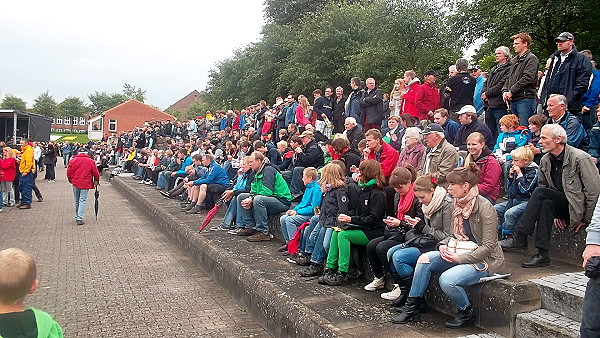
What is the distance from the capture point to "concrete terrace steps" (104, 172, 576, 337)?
4.18 meters

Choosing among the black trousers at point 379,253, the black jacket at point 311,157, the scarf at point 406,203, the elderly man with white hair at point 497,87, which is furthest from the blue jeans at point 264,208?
the elderly man with white hair at point 497,87

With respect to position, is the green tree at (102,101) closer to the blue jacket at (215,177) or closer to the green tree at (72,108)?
the green tree at (72,108)

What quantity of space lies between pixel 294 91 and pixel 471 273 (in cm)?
2763

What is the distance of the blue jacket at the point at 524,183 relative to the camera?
5.75 meters

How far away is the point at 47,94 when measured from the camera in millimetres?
94562

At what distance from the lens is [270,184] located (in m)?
8.84

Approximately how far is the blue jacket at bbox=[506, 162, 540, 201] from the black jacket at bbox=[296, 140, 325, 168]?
15.6ft

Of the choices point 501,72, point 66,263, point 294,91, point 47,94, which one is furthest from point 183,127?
point 47,94

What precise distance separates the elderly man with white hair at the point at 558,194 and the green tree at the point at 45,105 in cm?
9821

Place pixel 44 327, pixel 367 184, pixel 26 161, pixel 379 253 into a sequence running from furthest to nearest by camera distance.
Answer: pixel 26 161
pixel 367 184
pixel 379 253
pixel 44 327

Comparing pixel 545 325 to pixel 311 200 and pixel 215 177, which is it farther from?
pixel 215 177

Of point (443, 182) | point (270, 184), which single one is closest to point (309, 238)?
point (443, 182)

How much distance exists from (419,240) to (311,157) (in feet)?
17.8

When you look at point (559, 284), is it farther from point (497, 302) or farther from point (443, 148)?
point (443, 148)
